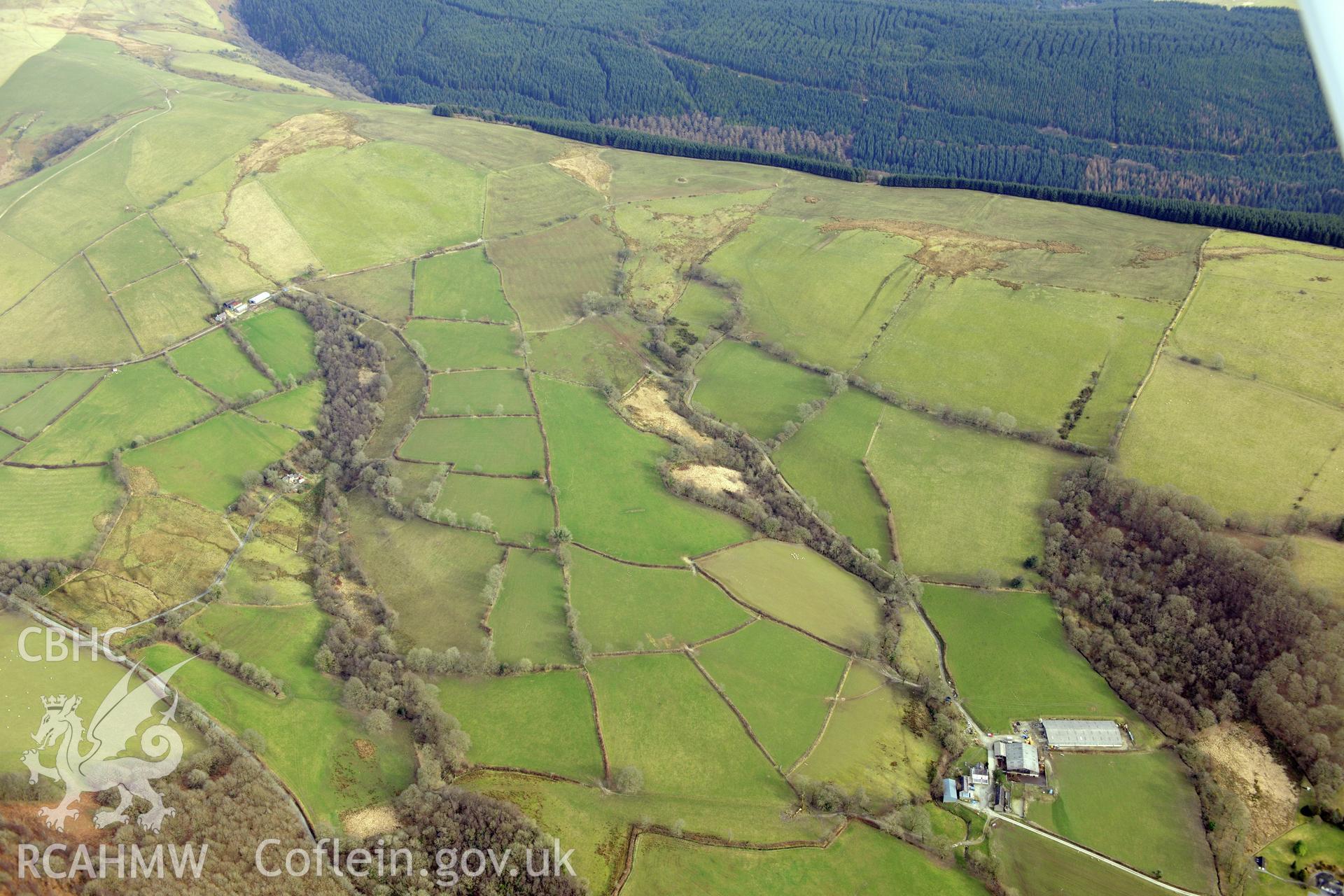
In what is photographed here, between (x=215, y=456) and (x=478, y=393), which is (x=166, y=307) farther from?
(x=478, y=393)

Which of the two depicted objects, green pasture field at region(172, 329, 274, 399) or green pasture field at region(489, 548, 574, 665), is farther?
green pasture field at region(172, 329, 274, 399)

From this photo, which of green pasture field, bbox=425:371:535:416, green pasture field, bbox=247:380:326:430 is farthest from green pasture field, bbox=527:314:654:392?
green pasture field, bbox=247:380:326:430

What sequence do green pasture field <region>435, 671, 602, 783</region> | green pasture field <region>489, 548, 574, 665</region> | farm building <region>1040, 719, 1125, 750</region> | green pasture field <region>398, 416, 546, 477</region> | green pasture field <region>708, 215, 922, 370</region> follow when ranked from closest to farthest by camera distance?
farm building <region>1040, 719, 1125, 750</region>
green pasture field <region>435, 671, 602, 783</region>
green pasture field <region>489, 548, 574, 665</region>
green pasture field <region>398, 416, 546, 477</region>
green pasture field <region>708, 215, 922, 370</region>

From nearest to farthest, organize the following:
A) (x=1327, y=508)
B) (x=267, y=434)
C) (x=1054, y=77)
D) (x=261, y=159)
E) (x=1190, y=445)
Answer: (x=1327, y=508) < (x=1190, y=445) < (x=267, y=434) < (x=261, y=159) < (x=1054, y=77)

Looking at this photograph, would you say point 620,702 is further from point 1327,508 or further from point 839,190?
point 839,190

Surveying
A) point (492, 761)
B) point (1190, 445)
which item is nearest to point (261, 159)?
point (492, 761)

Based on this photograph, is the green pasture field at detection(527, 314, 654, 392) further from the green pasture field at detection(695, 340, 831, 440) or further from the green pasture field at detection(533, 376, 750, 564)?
the green pasture field at detection(695, 340, 831, 440)
